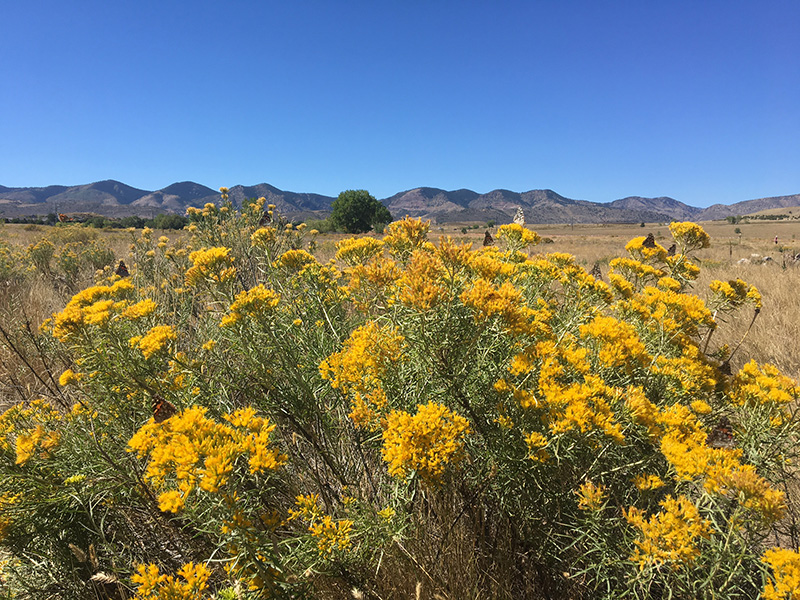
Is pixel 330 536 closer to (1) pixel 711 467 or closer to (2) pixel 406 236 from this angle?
(1) pixel 711 467

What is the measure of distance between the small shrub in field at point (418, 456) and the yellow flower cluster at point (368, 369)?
1cm

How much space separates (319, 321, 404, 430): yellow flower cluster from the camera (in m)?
1.65

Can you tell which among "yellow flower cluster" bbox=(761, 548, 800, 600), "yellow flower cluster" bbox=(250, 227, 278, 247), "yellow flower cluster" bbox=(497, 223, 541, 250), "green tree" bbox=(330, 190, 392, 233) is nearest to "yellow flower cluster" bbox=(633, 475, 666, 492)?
"yellow flower cluster" bbox=(761, 548, 800, 600)

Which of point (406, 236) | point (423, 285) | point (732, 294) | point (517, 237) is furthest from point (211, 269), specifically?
point (732, 294)

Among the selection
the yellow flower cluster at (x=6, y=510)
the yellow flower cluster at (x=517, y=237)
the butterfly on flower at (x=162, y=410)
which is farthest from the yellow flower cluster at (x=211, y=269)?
the yellow flower cluster at (x=517, y=237)

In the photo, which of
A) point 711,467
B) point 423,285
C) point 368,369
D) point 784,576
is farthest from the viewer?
point 368,369

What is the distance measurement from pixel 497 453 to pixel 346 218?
215 ft

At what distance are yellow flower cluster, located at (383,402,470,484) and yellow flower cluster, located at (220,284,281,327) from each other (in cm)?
117

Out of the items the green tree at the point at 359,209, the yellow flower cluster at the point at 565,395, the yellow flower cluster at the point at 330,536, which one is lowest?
the yellow flower cluster at the point at 330,536

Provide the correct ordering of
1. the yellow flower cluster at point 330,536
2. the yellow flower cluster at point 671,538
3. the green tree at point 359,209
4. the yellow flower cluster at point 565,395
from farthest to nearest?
1. the green tree at point 359,209
2. the yellow flower cluster at point 565,395
3. the yellow flower cluster at point 330,536
4. the yellow flower cluster at point 671,538

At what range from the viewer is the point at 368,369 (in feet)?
5.55

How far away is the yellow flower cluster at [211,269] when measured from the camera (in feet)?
8.09

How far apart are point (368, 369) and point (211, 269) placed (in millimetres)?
1553

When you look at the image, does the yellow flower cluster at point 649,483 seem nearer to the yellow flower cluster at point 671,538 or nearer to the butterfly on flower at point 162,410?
the yellow flower cluster at point 671,538
